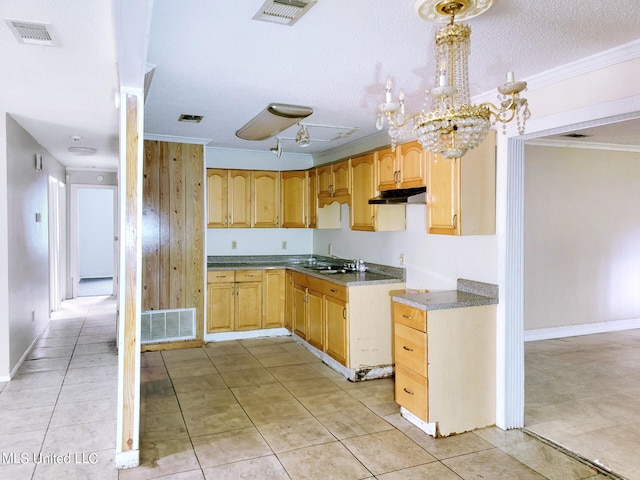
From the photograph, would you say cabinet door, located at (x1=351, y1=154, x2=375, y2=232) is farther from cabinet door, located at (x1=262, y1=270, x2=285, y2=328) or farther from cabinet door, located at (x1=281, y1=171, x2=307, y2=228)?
cabinet door, located at (x1=262, y1=270, x2=285, y2=328)

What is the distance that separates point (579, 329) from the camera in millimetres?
5883

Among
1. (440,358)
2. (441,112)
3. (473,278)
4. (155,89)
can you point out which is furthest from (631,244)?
(155,89)

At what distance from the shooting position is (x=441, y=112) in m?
1.91

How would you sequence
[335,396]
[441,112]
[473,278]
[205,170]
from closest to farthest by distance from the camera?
[441,112], [473,278], [335,396], [205,170]

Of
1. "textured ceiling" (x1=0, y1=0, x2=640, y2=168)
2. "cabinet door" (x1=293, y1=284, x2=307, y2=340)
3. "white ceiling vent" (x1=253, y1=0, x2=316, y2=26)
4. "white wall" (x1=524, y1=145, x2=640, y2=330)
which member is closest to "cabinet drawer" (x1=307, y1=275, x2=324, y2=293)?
"cabinet door" (x1=293, y1=284, x2=307, y2=340)

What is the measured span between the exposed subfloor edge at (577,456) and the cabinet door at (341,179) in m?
2.79

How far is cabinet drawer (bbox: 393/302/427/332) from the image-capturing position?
123 inches

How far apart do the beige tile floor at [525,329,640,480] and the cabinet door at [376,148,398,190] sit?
217 centimetres

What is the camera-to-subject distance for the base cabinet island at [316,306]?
4.25 metres

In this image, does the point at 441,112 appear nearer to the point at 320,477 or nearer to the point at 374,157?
the point at 320,477

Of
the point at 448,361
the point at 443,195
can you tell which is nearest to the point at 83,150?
the point at 443,195

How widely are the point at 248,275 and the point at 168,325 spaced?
1097 millimetres

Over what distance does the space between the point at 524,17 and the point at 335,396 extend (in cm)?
304

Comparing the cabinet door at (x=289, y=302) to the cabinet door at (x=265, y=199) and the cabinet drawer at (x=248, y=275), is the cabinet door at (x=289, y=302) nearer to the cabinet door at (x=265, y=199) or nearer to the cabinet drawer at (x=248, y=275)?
the cabinet drawer at (x=248, y=275)
